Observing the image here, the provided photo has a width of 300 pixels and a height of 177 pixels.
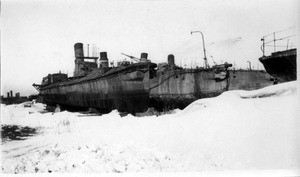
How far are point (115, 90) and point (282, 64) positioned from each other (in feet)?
32.9

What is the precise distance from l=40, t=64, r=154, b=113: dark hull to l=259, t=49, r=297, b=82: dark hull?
270 inches

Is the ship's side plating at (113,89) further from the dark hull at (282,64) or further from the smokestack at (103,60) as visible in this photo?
the dark hull at (282,64)

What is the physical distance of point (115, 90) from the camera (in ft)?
55.0

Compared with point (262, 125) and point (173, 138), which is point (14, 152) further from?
point (262, 125)

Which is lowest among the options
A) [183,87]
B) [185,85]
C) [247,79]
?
[183,87]

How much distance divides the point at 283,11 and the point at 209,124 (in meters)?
4.07

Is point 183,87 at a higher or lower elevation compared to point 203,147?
higher

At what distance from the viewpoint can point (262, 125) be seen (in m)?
7.10

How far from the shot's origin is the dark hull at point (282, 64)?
1038cm

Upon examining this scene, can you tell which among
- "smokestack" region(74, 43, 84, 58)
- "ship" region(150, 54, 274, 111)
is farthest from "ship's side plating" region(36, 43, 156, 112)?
"smokestack" region(74, 43, 84, 58)

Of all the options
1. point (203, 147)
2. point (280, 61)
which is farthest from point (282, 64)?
point (203, 147)

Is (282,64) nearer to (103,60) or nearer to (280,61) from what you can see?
(280,61)

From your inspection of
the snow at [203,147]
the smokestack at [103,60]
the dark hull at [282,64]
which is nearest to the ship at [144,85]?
the dark hull at [282,64]

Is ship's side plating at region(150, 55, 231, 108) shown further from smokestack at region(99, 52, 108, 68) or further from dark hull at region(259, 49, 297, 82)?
smokestack at region(99, 52, 108, 68)
